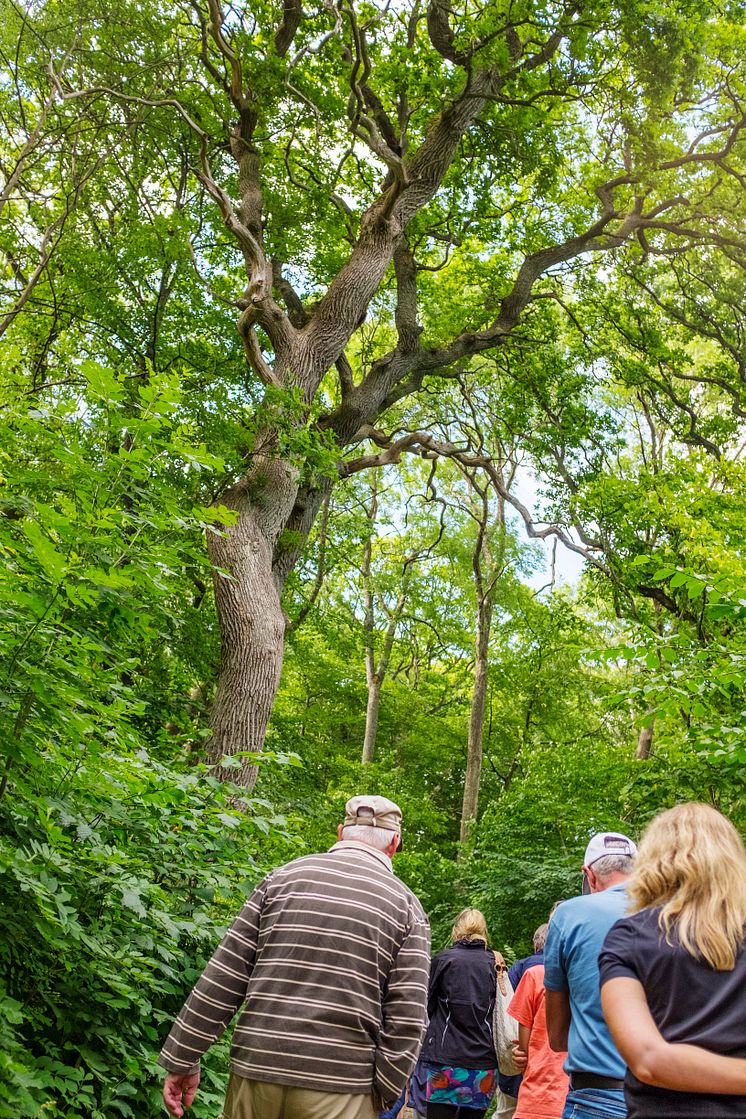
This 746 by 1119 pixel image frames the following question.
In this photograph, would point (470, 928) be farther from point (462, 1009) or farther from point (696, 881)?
point (696, 881)

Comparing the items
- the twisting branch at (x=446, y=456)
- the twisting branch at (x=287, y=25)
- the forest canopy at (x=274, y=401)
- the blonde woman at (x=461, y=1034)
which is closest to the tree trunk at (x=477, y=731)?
the forest canopy at (x=274, y=401)

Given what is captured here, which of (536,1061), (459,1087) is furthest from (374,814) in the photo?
(459,1087)

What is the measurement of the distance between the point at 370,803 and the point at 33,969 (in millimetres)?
1498

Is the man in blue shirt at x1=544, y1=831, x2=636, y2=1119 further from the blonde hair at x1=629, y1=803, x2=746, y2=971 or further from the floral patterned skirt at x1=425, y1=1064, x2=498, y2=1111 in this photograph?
the floral patterned skirt at x1=425, y1=1064, x2=498, y2=1111

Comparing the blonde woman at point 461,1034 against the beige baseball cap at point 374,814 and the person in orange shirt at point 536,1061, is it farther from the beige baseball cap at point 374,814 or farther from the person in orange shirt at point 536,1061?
the beige baseball cap at point 374,814

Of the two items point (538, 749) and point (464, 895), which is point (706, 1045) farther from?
point (538, 749)

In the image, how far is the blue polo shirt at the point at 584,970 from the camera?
294 cm

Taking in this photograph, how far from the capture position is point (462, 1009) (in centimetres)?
592

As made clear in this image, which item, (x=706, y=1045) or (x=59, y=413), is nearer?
(x=706, y=1045)

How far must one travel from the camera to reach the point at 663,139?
12258 millimetres

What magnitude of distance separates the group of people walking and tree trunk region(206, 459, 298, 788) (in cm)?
488

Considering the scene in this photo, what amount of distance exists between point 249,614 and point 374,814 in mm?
5560

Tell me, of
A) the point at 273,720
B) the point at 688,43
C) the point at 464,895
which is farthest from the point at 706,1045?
the point at 273,720

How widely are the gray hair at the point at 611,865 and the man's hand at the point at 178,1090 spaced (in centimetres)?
159
